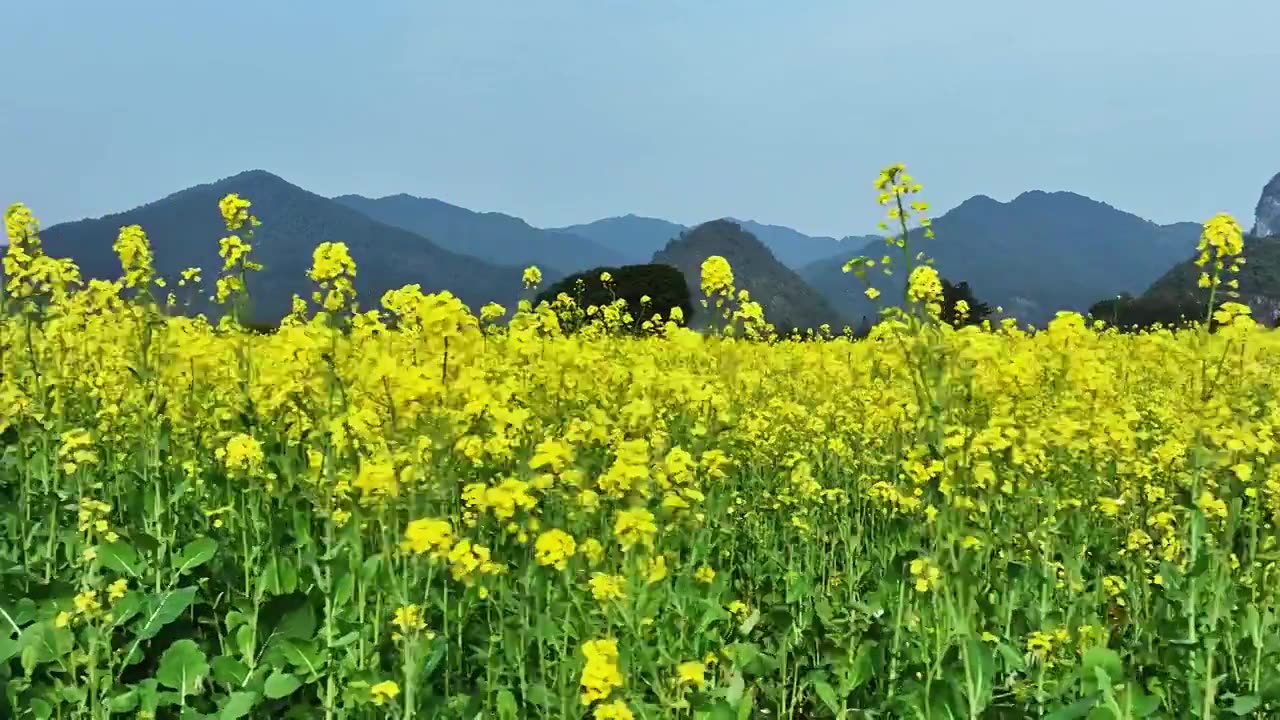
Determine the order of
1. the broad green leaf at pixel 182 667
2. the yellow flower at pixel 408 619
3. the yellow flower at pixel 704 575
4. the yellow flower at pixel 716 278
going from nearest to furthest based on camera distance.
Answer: the yellow flower at pixel 408 619, the broad green leaf at pixel 182 667, the yellow flower at pixel 704 575, the yellow flower at pixel 716 278

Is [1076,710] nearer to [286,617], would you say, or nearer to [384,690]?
[384,690]

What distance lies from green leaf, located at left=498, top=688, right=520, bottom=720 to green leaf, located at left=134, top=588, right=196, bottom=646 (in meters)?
1.39

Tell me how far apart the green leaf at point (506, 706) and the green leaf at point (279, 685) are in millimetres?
753

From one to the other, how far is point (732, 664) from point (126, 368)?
368 centimetres

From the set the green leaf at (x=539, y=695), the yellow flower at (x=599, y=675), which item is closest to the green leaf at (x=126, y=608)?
the green leaf at (x=539, y=695)

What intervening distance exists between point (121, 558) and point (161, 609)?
0.44 m

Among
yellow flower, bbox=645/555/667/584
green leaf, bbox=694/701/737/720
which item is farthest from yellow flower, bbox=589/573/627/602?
green leaf, bbox=694/701/737/720

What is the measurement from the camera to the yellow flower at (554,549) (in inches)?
101

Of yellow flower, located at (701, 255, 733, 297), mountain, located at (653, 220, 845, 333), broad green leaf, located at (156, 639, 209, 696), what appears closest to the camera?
broad green leaf, located at (156, 639, 209, 696)

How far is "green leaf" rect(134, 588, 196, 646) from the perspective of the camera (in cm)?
320

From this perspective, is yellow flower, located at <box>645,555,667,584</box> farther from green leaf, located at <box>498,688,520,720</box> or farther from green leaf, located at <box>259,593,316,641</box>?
green leaf, located at <box>259,593,316,641</box>

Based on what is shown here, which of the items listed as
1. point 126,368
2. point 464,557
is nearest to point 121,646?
point 464,557

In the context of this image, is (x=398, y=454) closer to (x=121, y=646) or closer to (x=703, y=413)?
(x=121, y=646)

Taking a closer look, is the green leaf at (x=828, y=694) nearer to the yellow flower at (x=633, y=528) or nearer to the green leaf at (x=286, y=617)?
the yellow flower at (x=633, y=528)
